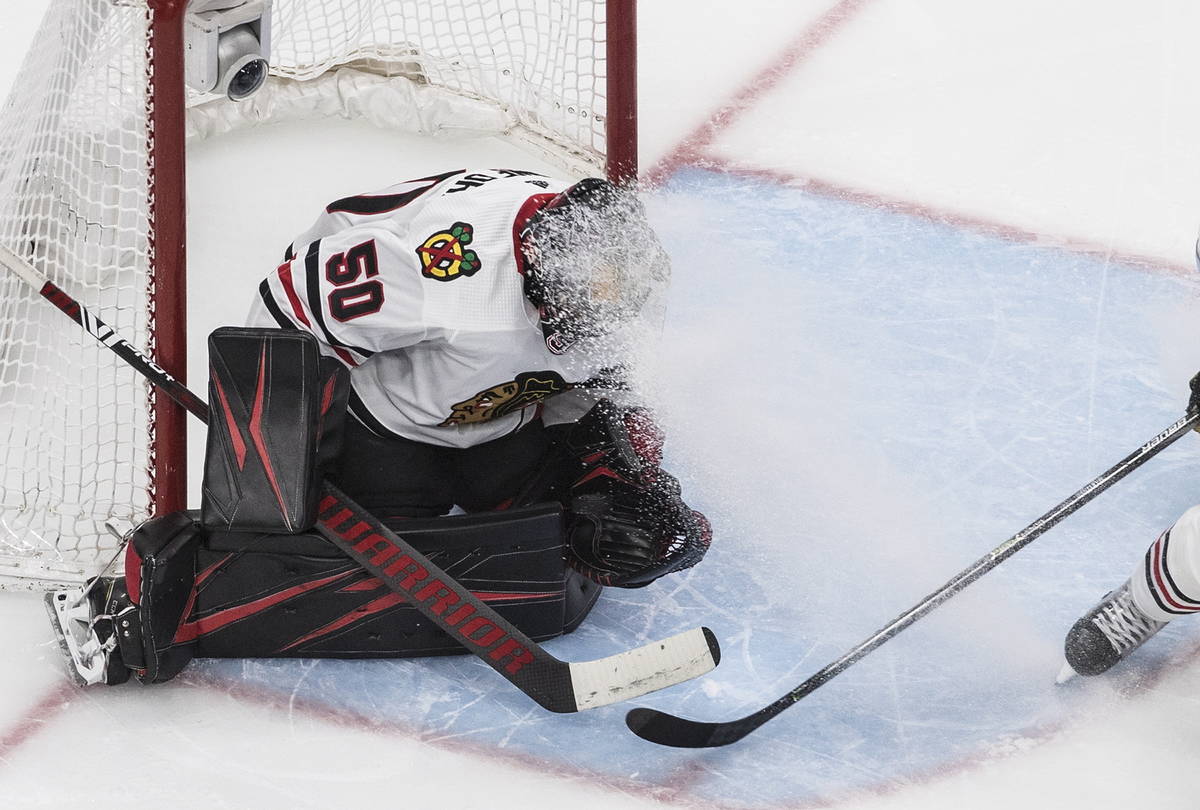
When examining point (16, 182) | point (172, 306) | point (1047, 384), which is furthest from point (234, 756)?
point (1047, 384)

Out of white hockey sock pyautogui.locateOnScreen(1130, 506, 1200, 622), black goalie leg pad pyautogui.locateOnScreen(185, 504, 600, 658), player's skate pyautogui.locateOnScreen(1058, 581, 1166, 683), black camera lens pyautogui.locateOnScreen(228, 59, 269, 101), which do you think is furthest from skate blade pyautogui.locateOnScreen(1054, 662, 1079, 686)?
black camera lens pyautogui.locateOnScreen(228, 59, 269, 101)

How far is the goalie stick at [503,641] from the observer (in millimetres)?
1891

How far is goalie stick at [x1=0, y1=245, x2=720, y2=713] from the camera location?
1.89 m

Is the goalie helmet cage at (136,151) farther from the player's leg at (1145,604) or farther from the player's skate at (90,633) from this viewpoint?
the player's leg at (1145,604)

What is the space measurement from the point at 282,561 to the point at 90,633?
0.86ft

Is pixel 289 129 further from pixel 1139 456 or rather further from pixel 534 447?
pixel 1139 456

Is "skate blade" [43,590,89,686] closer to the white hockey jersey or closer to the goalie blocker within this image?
the goalie blocker

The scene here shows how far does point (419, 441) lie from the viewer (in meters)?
2.02

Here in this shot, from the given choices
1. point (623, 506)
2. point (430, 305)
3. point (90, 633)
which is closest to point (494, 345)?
point (430, 305)

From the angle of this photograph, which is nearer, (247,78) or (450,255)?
(450,255)

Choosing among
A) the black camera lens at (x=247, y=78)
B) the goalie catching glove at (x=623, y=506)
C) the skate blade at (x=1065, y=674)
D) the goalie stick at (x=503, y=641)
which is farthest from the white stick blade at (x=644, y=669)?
the black camera lens at (x=247, y=78)

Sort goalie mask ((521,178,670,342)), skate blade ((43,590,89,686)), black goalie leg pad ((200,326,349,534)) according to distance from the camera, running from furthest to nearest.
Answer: skate blade ((43,590,89,686)) < black goalie leg pad ((200,326,349,534)) < goalie mask ((521,178,670,342))

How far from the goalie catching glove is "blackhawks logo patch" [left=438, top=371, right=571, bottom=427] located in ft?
0.50

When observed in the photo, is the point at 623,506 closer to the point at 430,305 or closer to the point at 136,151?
the point at 430,305
